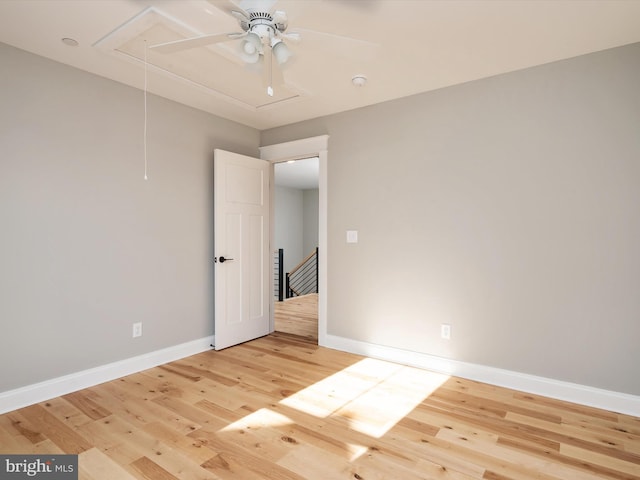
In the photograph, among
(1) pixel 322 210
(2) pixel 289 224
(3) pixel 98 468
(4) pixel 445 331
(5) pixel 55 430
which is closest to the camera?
(3) pixel 98 468

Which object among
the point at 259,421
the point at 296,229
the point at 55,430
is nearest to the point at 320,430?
the point at 259,421

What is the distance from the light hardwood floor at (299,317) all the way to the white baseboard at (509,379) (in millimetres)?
888

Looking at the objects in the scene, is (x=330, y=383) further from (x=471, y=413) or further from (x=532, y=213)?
(x=532, y=213)

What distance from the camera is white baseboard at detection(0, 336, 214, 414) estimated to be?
2.43 meters

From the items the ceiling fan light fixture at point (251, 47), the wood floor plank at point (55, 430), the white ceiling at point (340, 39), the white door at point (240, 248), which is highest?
the white ceiling at point (340, 39)

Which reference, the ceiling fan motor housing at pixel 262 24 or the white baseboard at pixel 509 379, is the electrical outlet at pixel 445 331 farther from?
the ceiling fan motor housing at pixel 262 24

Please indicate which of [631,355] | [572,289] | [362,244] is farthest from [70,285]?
[631,355]

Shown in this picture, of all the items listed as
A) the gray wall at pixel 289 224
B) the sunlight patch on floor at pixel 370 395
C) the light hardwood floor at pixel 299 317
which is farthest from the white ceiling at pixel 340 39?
the gray wall at pixel 289 224

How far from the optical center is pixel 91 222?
2830 mm

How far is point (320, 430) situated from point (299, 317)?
10.5 feet

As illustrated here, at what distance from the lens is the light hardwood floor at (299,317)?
4.54m

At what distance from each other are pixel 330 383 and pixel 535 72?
9.56 feet

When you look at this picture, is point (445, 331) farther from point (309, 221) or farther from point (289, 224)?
point (309, 221)

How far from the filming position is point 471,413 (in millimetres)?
2410
